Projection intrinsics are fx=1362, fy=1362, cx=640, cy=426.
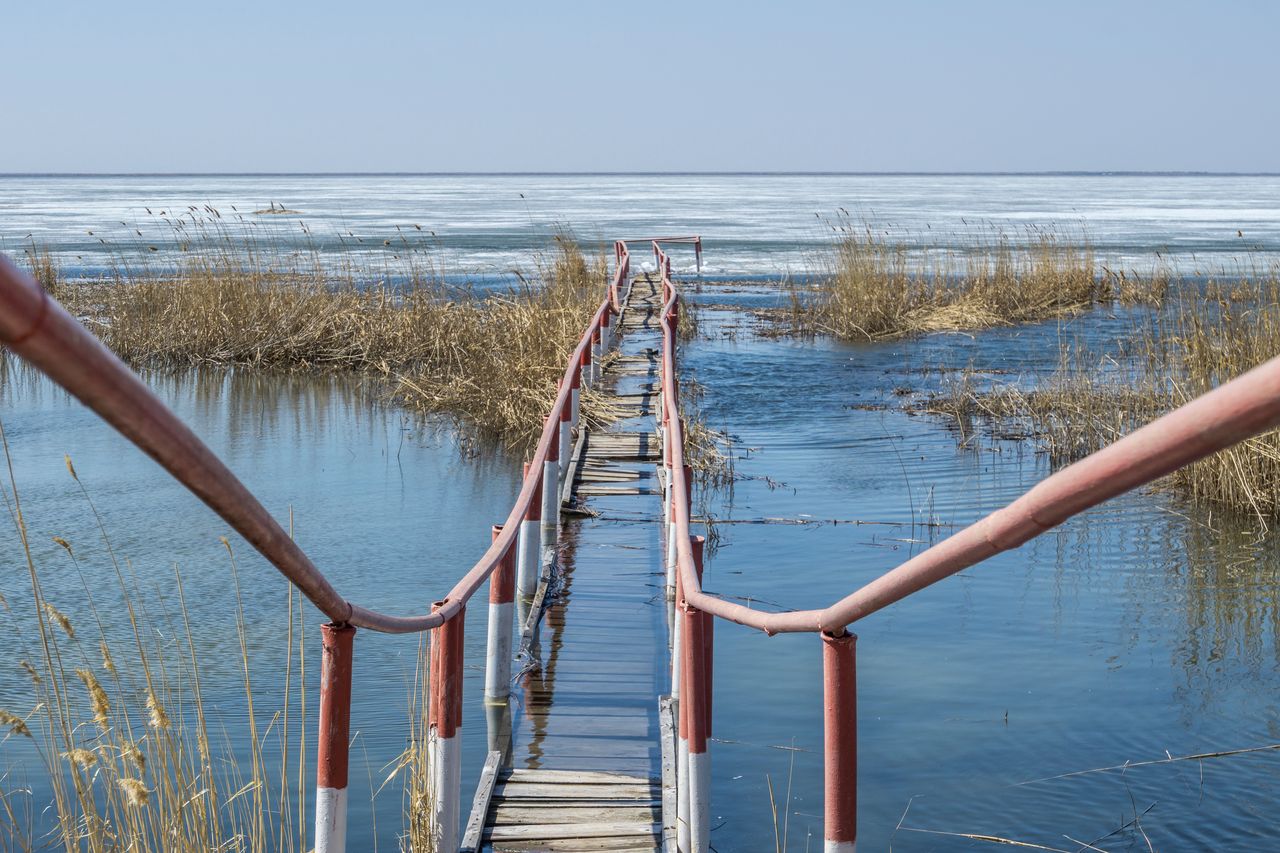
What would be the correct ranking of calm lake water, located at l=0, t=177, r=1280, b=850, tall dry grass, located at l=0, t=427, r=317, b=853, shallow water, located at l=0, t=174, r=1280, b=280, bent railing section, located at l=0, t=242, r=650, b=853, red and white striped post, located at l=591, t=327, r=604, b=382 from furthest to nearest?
1. shallow water, located at l=0, t=174, r=1280, b=280
2. red and white striped post, located at l=591, t=327, r=604, b=382
3. calm lake water, located at l=0, t=177, r=1280, b=850
4. tall dry grass, located at l=0, t=427, r=317, b=853
5. bent railing section, located at l=0, t=242, r=650, b=853

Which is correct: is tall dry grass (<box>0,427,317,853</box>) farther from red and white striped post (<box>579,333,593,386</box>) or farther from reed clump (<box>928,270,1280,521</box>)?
reed clump (<box>928,270,1280,521</box>)

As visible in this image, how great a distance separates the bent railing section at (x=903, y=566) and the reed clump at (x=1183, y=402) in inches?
267

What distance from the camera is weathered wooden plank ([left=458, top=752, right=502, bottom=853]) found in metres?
4.45

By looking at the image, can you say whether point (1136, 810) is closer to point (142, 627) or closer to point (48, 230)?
point (142, 627)

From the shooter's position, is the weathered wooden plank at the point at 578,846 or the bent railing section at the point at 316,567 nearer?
the bent railing section at the point at 316,567

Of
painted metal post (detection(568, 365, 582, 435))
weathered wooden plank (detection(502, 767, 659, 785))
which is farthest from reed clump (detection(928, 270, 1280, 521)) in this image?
weathered wooden plank (detection(502, 767, 659, 785))

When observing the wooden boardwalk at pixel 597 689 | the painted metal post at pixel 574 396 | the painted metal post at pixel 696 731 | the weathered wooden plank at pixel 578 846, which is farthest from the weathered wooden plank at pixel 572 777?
the painted metal post at pixel 574 396

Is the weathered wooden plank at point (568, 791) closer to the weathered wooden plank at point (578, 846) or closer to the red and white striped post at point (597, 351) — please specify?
the weathered wooden plank at point (578, 846)

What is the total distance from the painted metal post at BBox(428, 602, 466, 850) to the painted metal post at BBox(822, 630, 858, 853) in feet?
5.08

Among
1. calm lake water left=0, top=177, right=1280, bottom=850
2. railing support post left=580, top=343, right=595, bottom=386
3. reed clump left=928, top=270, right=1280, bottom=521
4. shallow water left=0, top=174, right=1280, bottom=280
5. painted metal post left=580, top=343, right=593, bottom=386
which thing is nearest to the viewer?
calm lake water left=0, top=177, right=1280, bottom=850

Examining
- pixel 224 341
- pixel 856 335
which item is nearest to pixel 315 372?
pixel 224 341

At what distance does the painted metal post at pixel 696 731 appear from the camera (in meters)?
4.03

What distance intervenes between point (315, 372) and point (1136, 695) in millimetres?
13701

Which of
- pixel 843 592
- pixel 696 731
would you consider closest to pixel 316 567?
pixel 696 731
